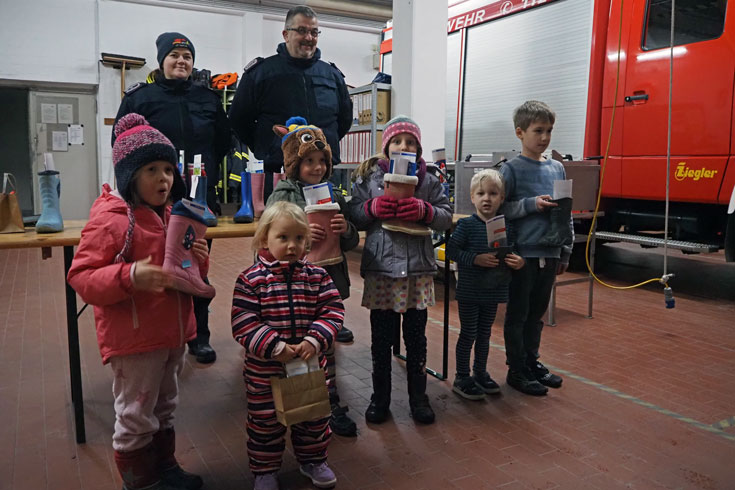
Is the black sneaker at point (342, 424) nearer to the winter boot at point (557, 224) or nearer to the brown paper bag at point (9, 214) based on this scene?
the winter boot at point (557, 224)

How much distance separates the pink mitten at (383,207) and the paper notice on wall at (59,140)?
942 cm

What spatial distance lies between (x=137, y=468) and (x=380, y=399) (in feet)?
3.84

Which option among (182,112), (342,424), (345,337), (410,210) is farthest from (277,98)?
(342,424)

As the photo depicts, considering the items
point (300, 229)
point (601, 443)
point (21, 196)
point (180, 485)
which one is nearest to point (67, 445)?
point (180, 485)

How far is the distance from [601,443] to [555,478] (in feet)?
1.39

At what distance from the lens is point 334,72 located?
137 inches

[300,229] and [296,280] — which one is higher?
[300,229]

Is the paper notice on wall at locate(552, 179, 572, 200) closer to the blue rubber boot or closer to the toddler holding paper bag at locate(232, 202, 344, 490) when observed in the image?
the toddler holding paper bag at locate(232, 202, 344, 490)

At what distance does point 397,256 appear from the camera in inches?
103

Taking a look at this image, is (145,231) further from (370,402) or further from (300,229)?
(370,402)

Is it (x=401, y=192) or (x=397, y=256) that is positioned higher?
(x=401, y=192)

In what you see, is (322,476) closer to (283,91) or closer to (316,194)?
(316,194)

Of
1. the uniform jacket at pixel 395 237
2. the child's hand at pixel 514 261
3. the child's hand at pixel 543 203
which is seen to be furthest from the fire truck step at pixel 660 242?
the uniform jacket at pixel 395 237

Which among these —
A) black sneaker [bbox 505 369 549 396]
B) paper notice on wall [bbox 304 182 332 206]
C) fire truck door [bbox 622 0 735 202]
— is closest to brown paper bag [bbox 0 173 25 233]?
paper notice on wall [bbox 304 182 332 206]
